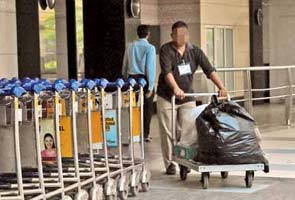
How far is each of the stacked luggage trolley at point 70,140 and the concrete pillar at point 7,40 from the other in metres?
3.49

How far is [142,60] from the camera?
10.4 m

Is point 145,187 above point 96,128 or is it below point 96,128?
below

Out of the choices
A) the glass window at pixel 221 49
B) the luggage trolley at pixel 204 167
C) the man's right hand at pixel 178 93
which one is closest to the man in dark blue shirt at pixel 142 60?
the man's right hand at pixel 178 93

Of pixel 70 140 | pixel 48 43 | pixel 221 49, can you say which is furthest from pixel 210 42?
pixel 70 140

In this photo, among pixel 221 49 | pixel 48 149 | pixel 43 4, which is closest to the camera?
pixel 48 149

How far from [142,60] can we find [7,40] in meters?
2.02

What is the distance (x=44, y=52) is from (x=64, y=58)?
758 mm

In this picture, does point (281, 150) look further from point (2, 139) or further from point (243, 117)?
point (2, 139)

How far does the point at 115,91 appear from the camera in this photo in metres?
7.16

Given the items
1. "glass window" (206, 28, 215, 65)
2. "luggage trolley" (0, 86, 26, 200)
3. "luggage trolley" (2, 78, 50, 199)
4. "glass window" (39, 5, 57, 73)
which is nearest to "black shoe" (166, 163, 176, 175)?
"luggage trolley" (2, 78, 50, 199)

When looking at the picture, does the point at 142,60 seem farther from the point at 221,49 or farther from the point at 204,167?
the point at 221,49

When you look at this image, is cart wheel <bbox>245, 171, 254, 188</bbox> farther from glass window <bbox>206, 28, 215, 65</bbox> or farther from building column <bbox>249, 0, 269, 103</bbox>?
building column <bbox>249, 0, 269, 103</bbox>

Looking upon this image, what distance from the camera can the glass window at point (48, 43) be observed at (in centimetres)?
1588

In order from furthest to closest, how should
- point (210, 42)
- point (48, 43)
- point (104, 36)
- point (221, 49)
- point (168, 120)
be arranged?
point (221, 49)
point (210, 42)
point (48, 43)
point (104, 36)
point (168, 120)
